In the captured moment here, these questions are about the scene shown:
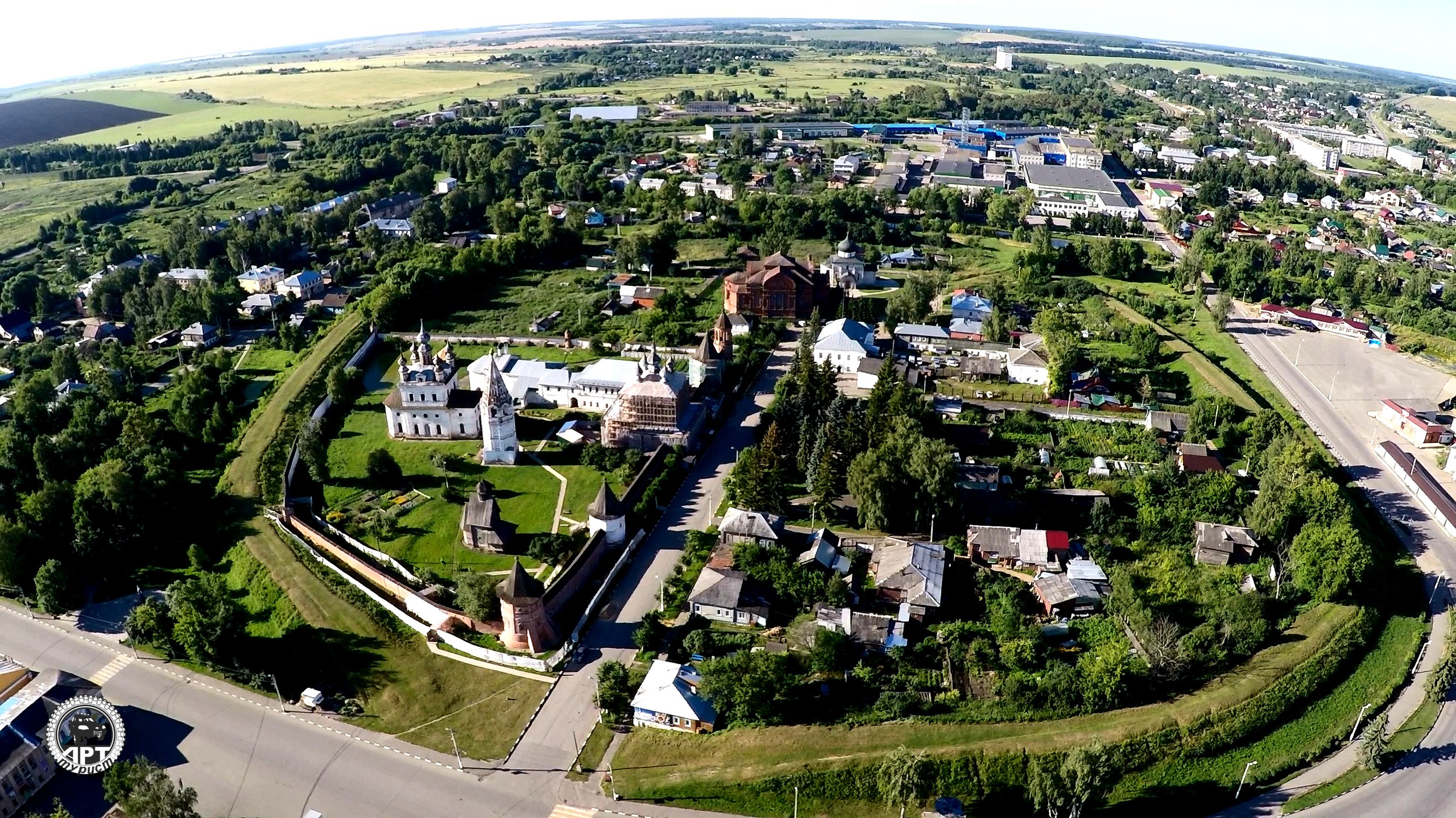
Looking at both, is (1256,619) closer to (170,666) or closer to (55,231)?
(170,666)

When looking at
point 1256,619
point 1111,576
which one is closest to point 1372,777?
point 1256,619

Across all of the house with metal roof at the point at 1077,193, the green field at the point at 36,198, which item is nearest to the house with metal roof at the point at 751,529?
the house with metal roof at the point at 1077,193

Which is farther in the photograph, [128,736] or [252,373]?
[252,373]

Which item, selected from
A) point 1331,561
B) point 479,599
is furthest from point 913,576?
point 479,599

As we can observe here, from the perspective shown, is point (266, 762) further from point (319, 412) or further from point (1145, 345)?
point (1145, 345)

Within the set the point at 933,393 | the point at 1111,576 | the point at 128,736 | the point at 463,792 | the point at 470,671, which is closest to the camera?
the point at 463,792

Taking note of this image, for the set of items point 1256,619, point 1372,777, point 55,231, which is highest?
point 55,231

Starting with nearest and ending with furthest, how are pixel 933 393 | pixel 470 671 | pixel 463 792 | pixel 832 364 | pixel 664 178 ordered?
Result: pixel 463 792, pixel 470 671, pixel 933 393, pixel 832 364, pixel 664 178
